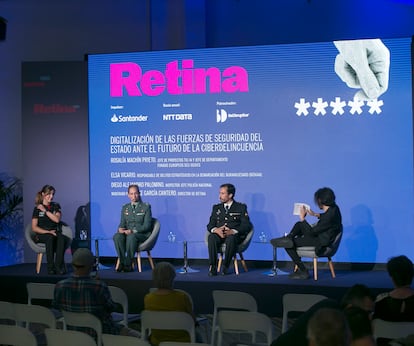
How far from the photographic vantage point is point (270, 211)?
922 cm

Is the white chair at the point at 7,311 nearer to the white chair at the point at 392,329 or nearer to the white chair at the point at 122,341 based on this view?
the white chair at the point at 122,341

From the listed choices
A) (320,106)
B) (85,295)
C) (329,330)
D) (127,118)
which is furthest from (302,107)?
(329,330)

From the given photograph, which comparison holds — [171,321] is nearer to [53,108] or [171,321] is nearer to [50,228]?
[50,228]

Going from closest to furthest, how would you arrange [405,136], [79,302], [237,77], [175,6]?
[79,302] → [405,136] → [237,77] → [175,6]

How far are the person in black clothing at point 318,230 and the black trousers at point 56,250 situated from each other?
99.3 inches

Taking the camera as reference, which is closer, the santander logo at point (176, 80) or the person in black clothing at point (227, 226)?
the person in black clothing at point (227, 226)

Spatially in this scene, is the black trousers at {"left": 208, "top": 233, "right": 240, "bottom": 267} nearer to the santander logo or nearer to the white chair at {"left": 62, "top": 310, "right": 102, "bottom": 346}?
the santander logo

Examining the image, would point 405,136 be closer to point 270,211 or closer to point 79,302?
point 270,211

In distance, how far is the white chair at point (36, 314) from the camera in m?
4.83

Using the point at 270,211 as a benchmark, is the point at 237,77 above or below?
above

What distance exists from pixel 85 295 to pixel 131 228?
3.93m

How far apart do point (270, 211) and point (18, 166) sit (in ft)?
11.6

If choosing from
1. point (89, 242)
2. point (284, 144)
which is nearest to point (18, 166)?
point (89, 242)

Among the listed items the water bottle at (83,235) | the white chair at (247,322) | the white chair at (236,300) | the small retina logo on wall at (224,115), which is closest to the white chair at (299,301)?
the white chair at (236,300)
